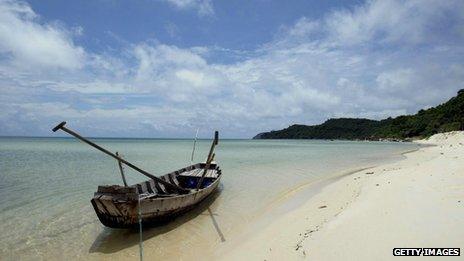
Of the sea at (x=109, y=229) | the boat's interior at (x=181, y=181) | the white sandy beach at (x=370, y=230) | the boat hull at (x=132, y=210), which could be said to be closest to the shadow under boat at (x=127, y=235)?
the sea at (x=109, y=229)

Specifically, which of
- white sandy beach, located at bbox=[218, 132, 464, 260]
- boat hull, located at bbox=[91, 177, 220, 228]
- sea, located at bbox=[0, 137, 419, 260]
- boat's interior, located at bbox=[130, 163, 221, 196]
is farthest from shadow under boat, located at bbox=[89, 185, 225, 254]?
white sandy beach, located at bbox=[218, 132, 464, 260]

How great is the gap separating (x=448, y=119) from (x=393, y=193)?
100 metres

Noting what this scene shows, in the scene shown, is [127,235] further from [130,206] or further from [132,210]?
[130,206]

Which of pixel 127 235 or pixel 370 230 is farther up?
pixel 370 230

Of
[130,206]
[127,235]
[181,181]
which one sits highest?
[130,206]

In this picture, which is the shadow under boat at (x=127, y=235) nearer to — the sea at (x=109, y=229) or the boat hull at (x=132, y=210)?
the sea at (x=109, y=229)

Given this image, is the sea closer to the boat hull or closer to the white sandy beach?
the boat hull

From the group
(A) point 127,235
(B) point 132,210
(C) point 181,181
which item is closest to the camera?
(B) point 132,210

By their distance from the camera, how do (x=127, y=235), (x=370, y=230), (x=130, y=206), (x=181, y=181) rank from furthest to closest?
(x=181, y=181), (x=127, y=235), (x=130, y=206), (x=370, y=230)

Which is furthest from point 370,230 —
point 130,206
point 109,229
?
point 109,229

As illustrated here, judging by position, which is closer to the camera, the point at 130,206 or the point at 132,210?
the point at 130,206

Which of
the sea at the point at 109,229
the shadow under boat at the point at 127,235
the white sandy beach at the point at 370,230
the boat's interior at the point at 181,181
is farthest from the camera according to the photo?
the boat's interior at the point at 181,181

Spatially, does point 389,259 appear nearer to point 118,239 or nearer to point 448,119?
point 118,239

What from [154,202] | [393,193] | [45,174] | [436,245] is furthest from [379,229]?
[45,174]
